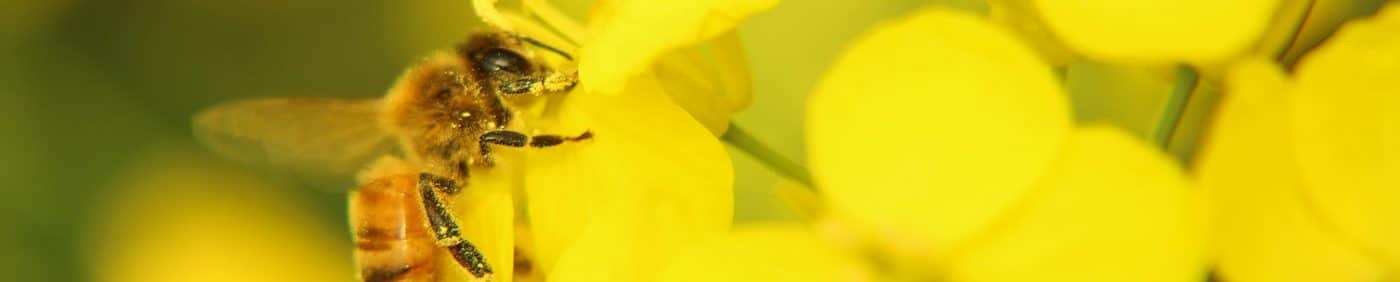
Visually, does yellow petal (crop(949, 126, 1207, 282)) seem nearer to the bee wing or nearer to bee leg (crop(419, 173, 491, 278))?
bee leg (crop(419, 173, 491, 278))

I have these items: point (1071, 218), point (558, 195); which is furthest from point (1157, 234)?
point (558, 195)

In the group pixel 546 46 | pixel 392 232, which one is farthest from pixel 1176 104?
pixel 392 232

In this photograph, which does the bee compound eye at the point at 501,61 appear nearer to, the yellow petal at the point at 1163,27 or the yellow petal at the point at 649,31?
the yellow petal at the point at 649,31

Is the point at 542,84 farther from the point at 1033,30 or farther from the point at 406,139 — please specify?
the point at 1033,30

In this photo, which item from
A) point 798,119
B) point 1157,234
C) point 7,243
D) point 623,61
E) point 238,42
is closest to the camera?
point 1157,234

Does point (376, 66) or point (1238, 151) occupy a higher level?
point (1238, 151)

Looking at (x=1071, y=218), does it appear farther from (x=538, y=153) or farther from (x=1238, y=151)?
(x=538, y=153)
